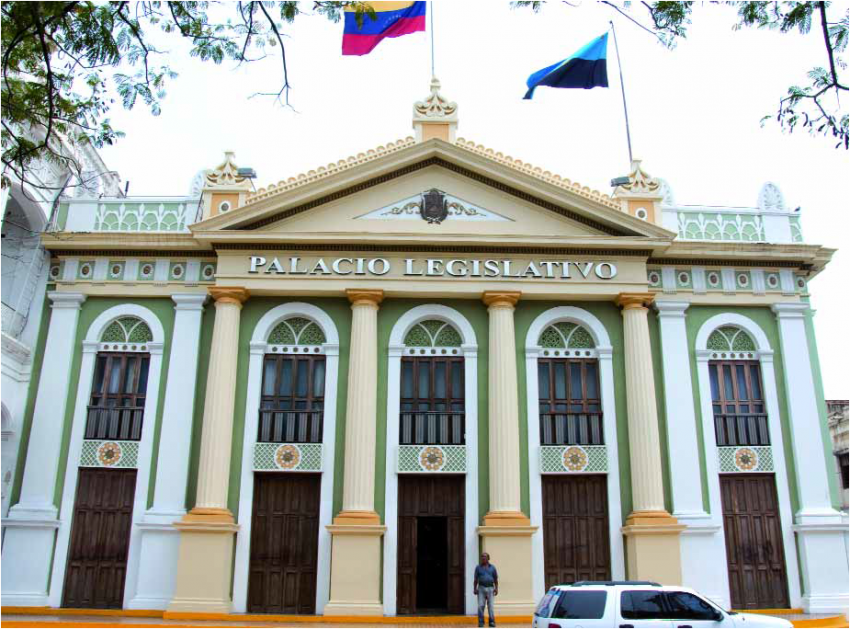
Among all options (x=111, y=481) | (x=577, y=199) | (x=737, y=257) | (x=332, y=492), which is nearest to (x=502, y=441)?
(x=332, y=492)

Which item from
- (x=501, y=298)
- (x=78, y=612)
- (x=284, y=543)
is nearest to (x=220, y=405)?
(x=284, y=543)

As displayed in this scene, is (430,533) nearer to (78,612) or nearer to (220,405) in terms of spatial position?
(220,405)

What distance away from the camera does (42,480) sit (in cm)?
1944

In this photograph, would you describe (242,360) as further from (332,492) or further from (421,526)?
(421,526)

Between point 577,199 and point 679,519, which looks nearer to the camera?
point 679,519

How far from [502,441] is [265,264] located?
7190mm

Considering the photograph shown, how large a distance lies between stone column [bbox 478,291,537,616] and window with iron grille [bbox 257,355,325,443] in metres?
4.19

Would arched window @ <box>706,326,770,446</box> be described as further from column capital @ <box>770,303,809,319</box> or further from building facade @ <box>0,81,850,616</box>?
column capital @ <box>770,303,809,319</box>

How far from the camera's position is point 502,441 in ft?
63.5

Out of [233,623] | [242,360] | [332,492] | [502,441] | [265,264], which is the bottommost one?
[233,623]

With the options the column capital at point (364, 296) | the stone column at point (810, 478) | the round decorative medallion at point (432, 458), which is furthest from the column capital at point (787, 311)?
the column capital at point (364, 296)

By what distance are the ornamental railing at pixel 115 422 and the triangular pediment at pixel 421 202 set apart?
467 cm

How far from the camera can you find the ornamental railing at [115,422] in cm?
2000

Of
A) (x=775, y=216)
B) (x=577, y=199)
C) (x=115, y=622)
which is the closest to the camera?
(x=115, y=622)
